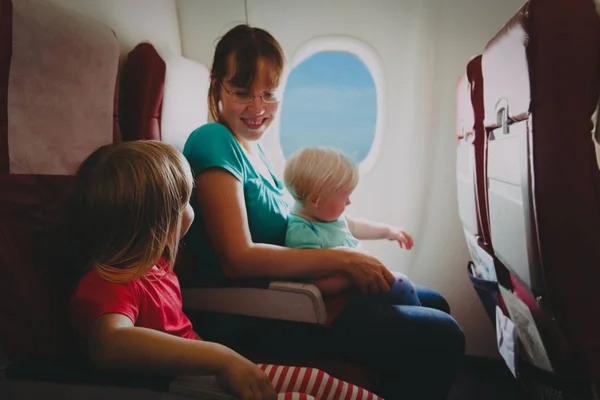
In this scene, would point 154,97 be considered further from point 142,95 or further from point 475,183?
point 475,183

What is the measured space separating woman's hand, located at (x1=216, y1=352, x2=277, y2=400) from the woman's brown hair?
0.86 m

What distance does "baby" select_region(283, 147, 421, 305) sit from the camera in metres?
1.44

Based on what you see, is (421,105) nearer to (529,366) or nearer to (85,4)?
(529,366)

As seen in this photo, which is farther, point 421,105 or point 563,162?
point 421,105

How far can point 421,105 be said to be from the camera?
2217 mm

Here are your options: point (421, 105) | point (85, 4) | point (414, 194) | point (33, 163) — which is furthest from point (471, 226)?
point (85, 4)

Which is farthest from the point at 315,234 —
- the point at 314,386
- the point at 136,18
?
the point at 136,18

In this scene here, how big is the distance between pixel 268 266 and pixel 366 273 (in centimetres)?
28

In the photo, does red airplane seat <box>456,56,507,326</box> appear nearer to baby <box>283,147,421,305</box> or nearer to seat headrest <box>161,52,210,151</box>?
baby <box>283,147,421,305</box>

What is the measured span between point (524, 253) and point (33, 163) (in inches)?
47.1

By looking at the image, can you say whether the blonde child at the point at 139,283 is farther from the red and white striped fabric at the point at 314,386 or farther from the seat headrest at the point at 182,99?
the seat headrest at the point at 182,99

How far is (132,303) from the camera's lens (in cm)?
99

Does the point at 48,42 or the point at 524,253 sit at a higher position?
the point at 48,42

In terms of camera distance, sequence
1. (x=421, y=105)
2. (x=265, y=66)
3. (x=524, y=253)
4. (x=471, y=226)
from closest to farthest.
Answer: (x=524, y=253), (x=265, y=66), (x=471, y=226), (x=421, y=105)
